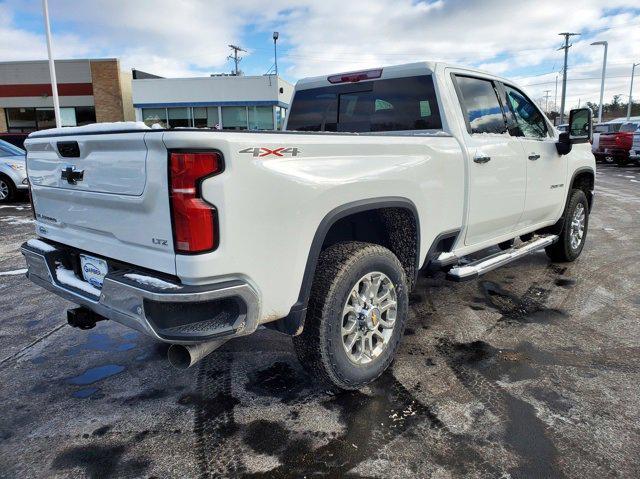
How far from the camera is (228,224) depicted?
86.7 inches

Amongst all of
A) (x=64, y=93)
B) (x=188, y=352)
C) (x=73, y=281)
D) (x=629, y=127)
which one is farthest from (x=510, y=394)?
(x=64, y=93)

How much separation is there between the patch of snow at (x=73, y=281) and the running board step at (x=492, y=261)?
242cm

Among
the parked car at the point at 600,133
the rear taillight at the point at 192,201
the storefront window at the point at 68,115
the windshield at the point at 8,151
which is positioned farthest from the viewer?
the storefront window at the point at 68,115

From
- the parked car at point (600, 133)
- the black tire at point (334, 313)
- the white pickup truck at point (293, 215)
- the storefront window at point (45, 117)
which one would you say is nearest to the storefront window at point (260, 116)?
the storefront window at point (45, 117)

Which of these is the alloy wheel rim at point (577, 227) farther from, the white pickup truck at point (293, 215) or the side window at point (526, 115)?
the white pickup truck at point (293, 215)

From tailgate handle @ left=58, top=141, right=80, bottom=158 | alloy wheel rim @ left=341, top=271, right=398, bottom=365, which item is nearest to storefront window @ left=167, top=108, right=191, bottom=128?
tailgate handle @ left=58, top=141, right=80, bottom=158

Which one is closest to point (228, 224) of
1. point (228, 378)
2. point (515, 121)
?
point (228, 378)

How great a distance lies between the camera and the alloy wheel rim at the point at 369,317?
2.97m

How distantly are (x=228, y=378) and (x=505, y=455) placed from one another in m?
1.73

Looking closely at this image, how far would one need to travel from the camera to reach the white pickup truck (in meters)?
2.21

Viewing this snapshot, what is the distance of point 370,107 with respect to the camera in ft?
13.9

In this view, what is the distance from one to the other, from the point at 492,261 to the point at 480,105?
1.28m

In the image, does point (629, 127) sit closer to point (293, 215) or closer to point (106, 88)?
point (293, 215)

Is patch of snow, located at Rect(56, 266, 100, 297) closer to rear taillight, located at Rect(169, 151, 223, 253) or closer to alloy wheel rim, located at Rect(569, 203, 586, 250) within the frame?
rear taillight, located at Rect(169, 151, 223, 253)
